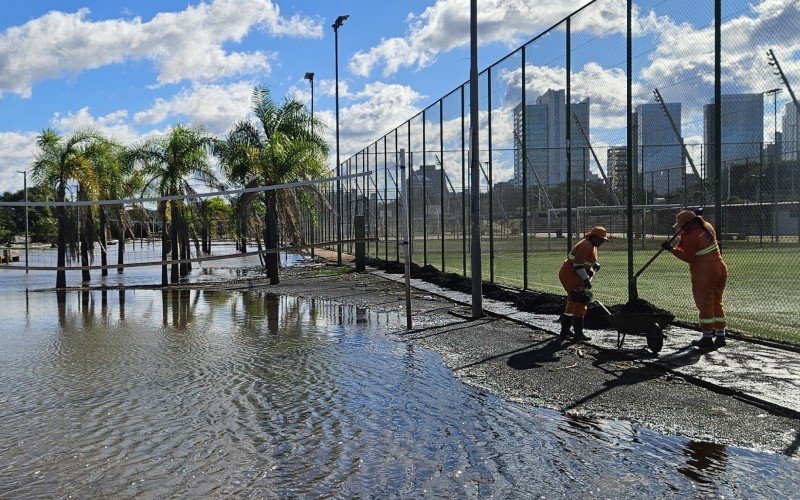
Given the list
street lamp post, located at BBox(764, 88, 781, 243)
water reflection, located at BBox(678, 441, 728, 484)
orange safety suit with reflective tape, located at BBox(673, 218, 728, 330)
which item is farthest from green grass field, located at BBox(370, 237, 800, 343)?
water reflection, located at BBox(678, 441, 728, 484)

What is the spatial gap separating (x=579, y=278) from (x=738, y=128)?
9.58ft

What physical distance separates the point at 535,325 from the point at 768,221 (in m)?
3.68

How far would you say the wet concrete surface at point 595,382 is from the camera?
643 cm

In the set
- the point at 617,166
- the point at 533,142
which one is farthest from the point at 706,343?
the point at 533,142

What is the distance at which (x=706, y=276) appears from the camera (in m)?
9.73

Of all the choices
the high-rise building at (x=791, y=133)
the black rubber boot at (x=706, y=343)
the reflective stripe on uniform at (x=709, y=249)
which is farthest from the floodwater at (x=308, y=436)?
the high-rise building at (x=791, y=133)

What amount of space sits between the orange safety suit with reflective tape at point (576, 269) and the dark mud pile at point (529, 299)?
17.1 inches

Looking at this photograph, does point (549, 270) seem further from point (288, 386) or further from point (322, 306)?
point (288, 386)

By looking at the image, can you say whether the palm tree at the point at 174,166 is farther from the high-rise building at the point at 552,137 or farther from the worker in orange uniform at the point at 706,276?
the worker in orange uniform at the point at 706,276

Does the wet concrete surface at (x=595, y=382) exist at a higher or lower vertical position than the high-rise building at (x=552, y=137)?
lower

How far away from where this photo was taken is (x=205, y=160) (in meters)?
27.4

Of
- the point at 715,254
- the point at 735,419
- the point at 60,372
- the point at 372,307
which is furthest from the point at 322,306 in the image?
the point at 735,419

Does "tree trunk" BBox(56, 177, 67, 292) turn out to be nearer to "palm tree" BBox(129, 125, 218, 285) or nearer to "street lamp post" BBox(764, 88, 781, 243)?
"palm tree" BBox(129, 125, 218, 285)

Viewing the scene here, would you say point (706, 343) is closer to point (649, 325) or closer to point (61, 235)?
point (649, 325)
